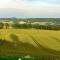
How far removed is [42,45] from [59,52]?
16.9ft

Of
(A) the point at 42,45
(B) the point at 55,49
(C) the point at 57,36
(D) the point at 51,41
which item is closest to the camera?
(B) the point at 55,49

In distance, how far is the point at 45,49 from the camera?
A: 29.1 m

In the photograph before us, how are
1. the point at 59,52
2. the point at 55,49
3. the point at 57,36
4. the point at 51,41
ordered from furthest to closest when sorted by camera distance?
the point at 57,36, the point at 51,41, the point at 55,49, the point at 59,52

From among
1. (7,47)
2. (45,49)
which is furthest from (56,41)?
(7,47)

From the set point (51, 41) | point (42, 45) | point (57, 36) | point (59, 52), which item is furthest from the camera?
point (57, 36)

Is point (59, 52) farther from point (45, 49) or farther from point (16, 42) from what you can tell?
point (16, 42)

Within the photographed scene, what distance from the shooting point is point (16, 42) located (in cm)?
3325

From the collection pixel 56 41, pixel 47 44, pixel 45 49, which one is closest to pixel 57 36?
pixel 56 41

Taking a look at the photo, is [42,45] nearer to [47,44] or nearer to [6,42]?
[47,44]

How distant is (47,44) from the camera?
31.9 m

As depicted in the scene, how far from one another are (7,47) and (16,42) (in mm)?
3257

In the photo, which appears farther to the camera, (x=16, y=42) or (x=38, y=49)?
(x=16, y=42)

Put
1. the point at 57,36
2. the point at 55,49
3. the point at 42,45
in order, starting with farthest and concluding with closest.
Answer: the point at 57,36 → the point at 42,45 → the point at 55,49

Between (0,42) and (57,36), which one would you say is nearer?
(0,42)
